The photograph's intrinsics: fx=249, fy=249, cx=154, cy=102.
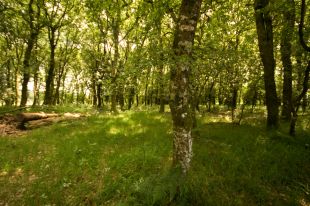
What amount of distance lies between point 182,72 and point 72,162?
568 centimetres

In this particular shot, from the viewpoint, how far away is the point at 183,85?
5.55m

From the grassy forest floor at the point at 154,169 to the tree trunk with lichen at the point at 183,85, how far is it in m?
0.56

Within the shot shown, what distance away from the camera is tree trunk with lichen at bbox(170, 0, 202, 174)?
5496 mm

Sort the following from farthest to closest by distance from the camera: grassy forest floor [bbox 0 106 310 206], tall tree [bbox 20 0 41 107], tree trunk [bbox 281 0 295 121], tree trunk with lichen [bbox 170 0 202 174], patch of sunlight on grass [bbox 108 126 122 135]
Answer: tall tree [bbox 20 0 41 107] → patch of sunlight on grass [bbox 108 126 122 135] → tree trunk [bbox 281 0 295 121] → grassy forest floor [bbox 0 106 310 206] → tree trunk with lichen [bbox 170 0 202 174]

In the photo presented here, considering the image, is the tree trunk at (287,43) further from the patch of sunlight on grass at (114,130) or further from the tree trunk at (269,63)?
the patch of sunlight on grass at (114,130)

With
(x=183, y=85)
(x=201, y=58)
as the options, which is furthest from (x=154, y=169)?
(x=201, y=58)

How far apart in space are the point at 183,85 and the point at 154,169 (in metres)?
3.29

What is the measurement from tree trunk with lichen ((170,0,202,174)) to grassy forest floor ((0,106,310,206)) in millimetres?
556

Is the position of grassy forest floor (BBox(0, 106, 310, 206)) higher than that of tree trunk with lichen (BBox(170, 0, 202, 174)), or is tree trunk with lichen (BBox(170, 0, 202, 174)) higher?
tree trunk with lichen (BBox(170, 0, 202, 174))

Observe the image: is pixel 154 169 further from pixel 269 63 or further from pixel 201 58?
pixel 269 63

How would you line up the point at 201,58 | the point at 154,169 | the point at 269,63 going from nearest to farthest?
the point at 201,58 < the point at 154,169 < the point at 269,63

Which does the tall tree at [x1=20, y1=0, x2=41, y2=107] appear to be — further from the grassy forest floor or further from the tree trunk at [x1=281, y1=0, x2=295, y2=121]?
the tree trunk at [x1=281, y1=0, x2=295, y2=121]

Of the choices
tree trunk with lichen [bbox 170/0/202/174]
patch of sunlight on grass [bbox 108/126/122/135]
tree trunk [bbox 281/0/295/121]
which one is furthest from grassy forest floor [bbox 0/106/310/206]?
tree trunk [bbox 281/0/295/121]

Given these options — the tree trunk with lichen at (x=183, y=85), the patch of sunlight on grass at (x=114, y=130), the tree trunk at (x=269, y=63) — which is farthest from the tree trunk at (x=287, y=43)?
the patch of sunlight on grass at (x=114, y=130)
